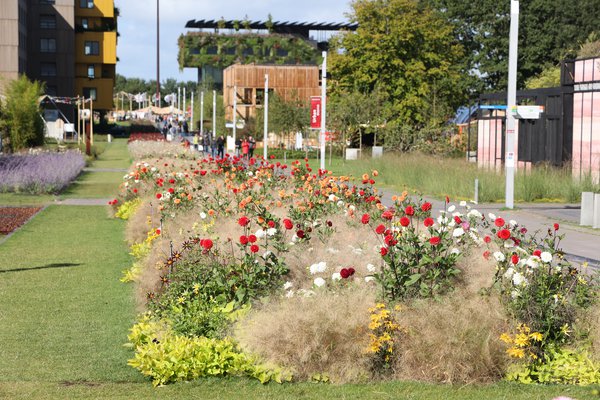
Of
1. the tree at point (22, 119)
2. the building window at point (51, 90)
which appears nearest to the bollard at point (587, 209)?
the tree at point (22, 119)

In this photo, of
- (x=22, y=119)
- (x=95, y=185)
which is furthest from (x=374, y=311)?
(x=22, y=119)

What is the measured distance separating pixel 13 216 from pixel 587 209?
44.8 feet

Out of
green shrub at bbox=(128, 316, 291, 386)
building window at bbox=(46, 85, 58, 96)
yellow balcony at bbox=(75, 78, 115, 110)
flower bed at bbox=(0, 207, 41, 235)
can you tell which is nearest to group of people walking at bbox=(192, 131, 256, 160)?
flower bed at bbox=(0, 207, 41, 235)

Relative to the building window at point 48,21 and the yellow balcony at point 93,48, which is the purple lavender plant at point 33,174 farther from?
the yellow balcony at point 93,48

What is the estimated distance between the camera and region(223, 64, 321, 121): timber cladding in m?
108

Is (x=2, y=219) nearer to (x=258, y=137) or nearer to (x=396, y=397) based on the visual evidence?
(x=396, y=397)

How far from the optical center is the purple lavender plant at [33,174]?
112ft

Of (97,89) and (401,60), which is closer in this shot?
(401,60)

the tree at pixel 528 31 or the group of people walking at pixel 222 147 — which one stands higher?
the tree at pixel 528 31

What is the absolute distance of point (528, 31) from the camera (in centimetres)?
7325

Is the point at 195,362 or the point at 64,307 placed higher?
the point at 195,362

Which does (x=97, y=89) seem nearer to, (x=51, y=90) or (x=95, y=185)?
(x=51, y=90)

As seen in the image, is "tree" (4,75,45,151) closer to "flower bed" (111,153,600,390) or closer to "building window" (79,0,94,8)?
"flower bed" (111,153,600,390)

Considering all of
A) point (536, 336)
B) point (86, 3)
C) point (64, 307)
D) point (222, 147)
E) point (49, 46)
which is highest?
point (86, 3)
